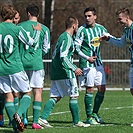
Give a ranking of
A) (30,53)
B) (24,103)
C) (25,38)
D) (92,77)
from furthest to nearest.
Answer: (92,77)
(30,53)
(24,103)
(25,38)

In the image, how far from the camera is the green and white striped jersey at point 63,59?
1204 cm

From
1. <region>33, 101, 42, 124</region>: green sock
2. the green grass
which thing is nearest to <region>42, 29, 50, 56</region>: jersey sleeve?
<region>33, 101, 42, 124</region>: green sock

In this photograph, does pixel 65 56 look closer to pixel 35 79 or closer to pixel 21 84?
pixel 35 79

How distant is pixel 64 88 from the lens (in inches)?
487

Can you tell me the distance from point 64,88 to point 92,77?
101 centimetres

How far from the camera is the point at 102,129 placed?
1141 cm

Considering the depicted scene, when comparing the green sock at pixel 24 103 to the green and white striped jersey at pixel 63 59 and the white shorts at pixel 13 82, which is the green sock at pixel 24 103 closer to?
the white shorts at pixel 13 82

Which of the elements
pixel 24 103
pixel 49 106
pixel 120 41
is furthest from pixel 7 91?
pixel 120 41

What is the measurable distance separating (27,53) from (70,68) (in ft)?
2.88

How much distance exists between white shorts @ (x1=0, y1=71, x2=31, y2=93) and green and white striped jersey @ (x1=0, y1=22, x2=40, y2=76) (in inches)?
3.7

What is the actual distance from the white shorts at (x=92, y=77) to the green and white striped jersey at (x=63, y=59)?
39.2 inches

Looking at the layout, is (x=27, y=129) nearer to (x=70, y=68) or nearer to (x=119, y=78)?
(x=70, y=68)

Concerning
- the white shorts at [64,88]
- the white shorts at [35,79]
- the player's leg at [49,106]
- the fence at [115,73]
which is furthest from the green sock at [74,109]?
the fence at [115,73]

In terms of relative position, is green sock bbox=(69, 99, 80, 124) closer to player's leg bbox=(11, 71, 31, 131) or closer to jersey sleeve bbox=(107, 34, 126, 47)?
player's leg bbox=(11, 71, 31, 131)
